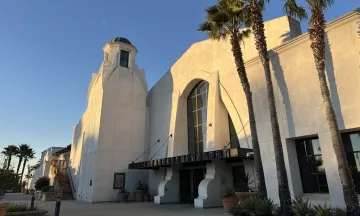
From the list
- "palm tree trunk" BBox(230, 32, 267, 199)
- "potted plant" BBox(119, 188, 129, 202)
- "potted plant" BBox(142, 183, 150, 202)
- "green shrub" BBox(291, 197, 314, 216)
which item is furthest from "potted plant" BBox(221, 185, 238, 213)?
"potted plant" BBox(119, 188, 129, 202)

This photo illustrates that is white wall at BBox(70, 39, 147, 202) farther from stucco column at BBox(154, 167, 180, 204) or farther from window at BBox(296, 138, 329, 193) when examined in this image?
window at BBox(296, 138, 329, 193)

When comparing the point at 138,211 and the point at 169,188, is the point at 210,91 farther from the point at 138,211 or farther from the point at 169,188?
the point at 138,211

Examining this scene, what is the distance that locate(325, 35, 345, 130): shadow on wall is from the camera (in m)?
10.2

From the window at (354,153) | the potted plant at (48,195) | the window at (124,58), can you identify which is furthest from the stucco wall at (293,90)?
the potted plant at (48,195)

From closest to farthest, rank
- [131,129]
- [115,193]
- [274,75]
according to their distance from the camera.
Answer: [274,75] < [115,193] < [131,129]

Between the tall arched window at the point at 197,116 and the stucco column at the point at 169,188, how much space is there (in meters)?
2.31

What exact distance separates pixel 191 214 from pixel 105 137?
511 inches

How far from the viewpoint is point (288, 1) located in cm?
1166

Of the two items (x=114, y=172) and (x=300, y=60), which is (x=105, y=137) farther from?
(x=300, y=60)

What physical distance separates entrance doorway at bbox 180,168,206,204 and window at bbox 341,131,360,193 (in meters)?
11.5

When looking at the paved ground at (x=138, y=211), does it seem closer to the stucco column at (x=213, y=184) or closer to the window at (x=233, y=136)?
the stucco column at (x=213, y=184)

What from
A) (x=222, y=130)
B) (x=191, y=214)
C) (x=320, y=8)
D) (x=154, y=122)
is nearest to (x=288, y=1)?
(x=320, y=8)

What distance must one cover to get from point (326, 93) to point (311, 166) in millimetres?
4018

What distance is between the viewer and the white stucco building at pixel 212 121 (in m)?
10.5
